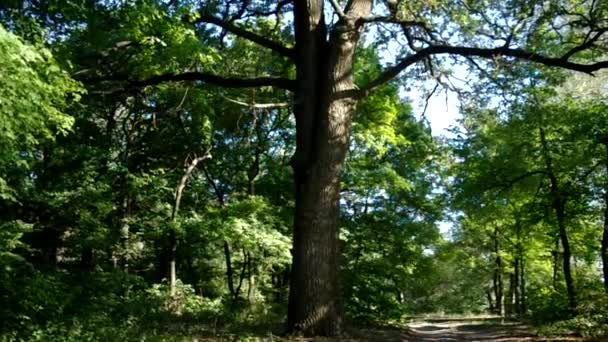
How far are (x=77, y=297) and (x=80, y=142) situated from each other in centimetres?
719

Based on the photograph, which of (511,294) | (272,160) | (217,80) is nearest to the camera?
(217,80)

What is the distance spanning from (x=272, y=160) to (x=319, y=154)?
14362 mm

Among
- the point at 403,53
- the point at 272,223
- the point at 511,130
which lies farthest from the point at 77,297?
the point at 511,130

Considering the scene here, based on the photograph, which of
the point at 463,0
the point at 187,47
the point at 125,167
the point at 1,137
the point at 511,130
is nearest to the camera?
the point at 1,137

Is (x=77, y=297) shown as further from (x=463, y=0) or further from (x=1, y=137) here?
(x=463, y=0)

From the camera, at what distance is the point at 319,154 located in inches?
370

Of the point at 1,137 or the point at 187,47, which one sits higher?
the point at 187,47

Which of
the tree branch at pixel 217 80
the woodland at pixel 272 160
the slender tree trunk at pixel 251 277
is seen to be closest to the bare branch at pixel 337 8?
the woodland at pixel 272 160

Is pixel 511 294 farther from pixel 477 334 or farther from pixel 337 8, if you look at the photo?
pixel 337 8

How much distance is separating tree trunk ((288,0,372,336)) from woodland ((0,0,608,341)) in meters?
0.04

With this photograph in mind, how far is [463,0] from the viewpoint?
10.8m

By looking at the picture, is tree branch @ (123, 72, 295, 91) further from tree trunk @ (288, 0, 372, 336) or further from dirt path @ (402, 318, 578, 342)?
dirt path @ (402, 318, 578, 342)

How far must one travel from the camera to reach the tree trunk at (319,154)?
8773mm

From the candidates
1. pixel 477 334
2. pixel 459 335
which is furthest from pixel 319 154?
pixel 477 334
